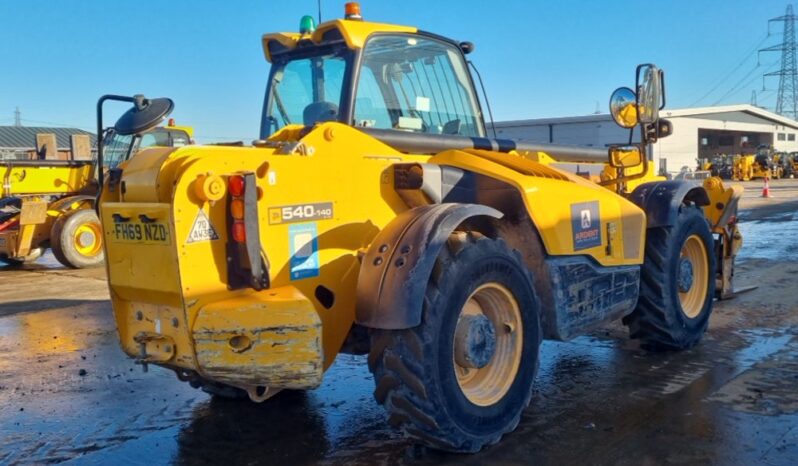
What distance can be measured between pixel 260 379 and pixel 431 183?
137 centimetres

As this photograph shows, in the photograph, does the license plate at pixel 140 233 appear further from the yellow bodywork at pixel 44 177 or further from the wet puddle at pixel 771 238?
the yellow bodywork at pixel 44 177

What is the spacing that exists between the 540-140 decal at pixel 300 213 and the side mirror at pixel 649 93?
259 cm

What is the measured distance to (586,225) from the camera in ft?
15.5

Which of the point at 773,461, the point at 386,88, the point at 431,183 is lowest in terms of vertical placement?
the point at 773,461

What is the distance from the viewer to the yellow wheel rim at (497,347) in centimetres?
399

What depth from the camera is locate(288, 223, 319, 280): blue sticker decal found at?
140 inches

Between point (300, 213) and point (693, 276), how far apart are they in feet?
12.6

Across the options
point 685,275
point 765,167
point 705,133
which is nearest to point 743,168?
point 765,167

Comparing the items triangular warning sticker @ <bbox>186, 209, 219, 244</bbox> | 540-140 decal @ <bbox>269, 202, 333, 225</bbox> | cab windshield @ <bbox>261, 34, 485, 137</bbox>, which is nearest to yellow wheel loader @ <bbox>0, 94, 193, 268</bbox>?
cab windshield @ <bbox>261, 34, 485, 137</bbox>

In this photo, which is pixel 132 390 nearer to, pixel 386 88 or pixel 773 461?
pixel 386 88

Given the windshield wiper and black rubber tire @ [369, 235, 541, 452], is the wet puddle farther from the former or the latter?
black rubber tire @ [369, 235, 541, 452]

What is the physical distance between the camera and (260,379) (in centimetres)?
337

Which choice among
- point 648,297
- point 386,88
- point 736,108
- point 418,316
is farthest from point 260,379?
point 736,108

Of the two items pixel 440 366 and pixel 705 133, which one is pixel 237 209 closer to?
pixel 440 366
